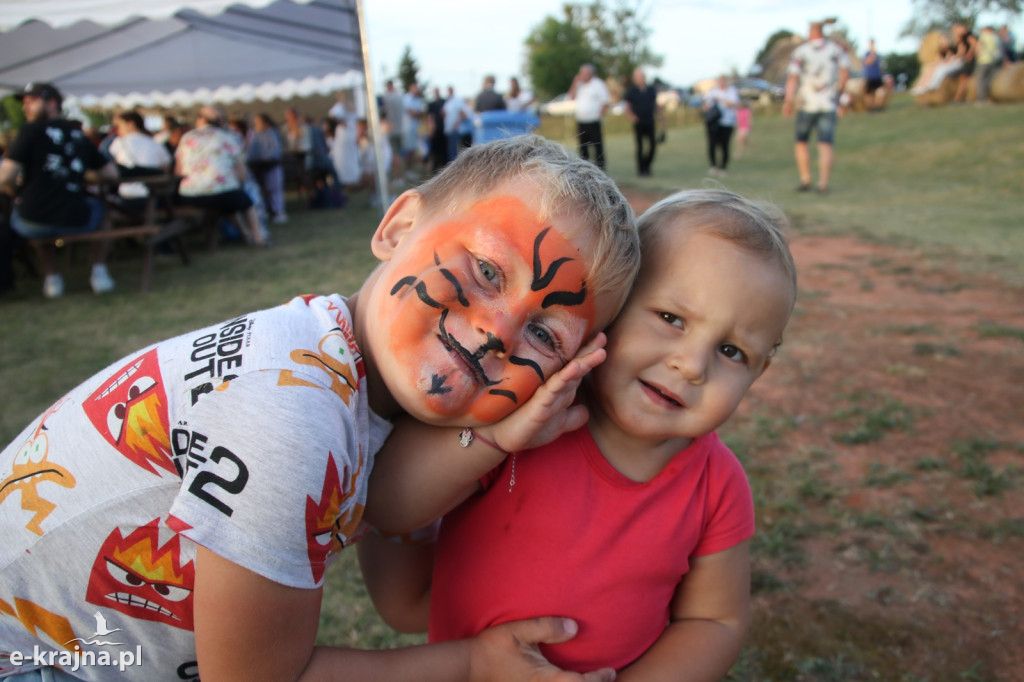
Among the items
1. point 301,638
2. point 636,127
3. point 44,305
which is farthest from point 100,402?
point 636,127

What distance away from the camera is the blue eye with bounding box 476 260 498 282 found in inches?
45.9

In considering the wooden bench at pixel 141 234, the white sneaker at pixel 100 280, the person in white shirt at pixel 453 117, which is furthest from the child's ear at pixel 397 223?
the person in white shirt at pixel 453 117

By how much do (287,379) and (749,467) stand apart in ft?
8.07

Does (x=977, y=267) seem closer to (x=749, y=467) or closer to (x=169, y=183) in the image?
(x=749, y=467)

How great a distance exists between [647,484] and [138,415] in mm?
885

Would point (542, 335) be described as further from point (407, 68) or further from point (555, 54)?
point (555, 54)

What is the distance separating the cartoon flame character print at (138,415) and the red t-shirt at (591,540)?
580 millimetres

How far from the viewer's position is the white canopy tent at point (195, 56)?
1162cm

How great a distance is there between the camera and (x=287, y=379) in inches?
40.3

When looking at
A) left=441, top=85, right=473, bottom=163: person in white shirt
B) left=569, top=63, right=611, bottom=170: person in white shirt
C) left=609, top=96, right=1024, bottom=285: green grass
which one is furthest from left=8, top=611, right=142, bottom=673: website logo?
left=441, top=85, right=473, bottom=163: person in white shirt

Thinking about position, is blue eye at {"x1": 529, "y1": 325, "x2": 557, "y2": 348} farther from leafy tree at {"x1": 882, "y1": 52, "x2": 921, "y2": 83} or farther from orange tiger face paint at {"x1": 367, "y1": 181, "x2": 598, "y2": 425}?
leafy tree at {"x1": 882, "y1": 52, "x2": 921, "y2": 83}

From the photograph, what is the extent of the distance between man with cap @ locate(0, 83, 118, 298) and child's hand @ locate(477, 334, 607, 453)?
22.7 feet

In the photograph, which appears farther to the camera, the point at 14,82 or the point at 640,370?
the point at 14,82

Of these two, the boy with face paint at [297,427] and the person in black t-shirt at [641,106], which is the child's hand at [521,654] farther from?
the person in black t-shirt at [641,106]
